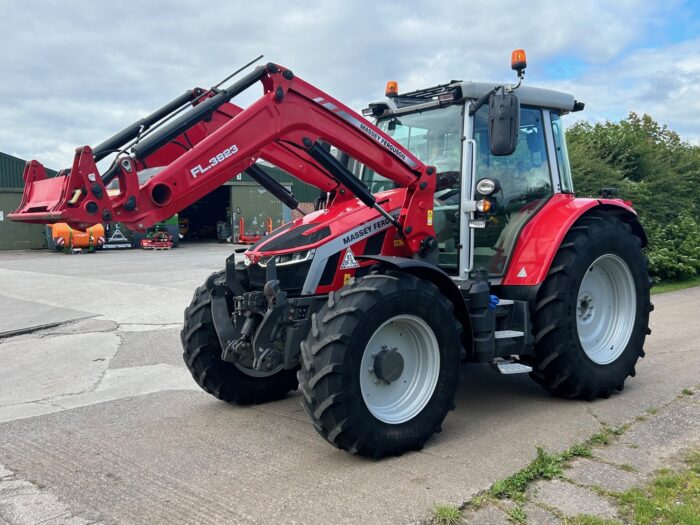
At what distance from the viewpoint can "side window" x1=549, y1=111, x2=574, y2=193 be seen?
575 cm

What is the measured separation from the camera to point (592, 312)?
225 inches

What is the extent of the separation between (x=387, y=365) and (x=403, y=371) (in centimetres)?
22

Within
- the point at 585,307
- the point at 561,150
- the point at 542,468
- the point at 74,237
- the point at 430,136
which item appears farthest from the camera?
the point at 74,237

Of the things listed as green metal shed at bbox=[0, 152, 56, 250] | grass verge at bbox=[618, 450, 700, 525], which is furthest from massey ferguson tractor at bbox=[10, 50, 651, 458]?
green metal shed at bbox=[0, 152, 56, 250]

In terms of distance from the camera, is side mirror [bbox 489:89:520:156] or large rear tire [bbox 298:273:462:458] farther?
side mirror [bbox 489:89:520:156]

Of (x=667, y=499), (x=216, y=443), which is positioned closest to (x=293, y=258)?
(x=216, y=443)

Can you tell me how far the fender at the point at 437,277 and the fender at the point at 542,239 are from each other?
0.76m

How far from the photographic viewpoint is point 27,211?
397 cm

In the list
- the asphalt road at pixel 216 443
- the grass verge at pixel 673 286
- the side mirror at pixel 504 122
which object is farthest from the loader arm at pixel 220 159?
the grass verge at pixel 673 286

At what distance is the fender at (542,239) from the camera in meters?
5.08

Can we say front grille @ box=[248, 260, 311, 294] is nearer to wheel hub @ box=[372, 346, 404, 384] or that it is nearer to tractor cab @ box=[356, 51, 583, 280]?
wheel hub @ box=[372, 346, 404, 384]

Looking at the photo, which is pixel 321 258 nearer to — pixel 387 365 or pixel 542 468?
pixel 387 365

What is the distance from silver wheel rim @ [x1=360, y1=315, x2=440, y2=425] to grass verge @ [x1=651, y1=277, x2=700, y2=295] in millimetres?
10246

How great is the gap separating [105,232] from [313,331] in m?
24.1
